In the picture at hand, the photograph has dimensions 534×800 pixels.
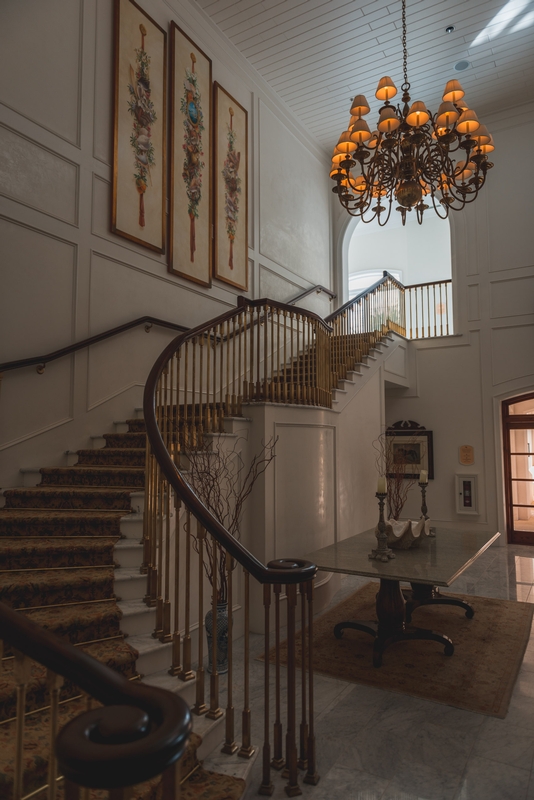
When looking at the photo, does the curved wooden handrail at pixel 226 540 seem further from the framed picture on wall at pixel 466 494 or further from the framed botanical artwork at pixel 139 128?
the framed picture on wall at pixel 466 494

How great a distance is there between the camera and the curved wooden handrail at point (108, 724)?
3.05ft

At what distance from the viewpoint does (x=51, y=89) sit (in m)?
4.84

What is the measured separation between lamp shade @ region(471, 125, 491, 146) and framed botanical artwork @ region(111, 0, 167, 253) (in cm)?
324

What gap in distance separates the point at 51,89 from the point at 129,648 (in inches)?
187

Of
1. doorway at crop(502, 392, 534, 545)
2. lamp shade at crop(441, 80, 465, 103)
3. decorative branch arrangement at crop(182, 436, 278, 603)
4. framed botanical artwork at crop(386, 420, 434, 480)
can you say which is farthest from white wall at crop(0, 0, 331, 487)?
doorway at crop(502, 392, 534, 545)

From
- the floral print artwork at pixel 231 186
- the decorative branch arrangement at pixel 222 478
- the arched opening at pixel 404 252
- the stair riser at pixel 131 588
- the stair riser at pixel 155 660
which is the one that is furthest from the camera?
the arched opening at pixel 404 252

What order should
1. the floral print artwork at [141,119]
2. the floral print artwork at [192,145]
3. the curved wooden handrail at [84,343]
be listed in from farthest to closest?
the floral print artwork at [192,145]
the floral print artwork at [141,119]
the curved wooden handrail at [84,343]

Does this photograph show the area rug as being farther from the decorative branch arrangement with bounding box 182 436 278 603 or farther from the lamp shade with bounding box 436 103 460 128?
the lamp shade with bounding box 436 103 460 128

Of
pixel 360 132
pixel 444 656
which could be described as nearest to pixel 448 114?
pixel 360 132

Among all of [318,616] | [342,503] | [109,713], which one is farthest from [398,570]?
[109,713]

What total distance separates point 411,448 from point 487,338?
227cm

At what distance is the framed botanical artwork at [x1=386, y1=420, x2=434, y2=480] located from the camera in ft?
30.7

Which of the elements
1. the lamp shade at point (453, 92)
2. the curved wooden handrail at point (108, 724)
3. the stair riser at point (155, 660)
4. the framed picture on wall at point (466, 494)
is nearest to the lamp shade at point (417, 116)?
the lamp shade at point (453, 92)

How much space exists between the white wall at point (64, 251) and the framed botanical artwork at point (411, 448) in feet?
15.7
